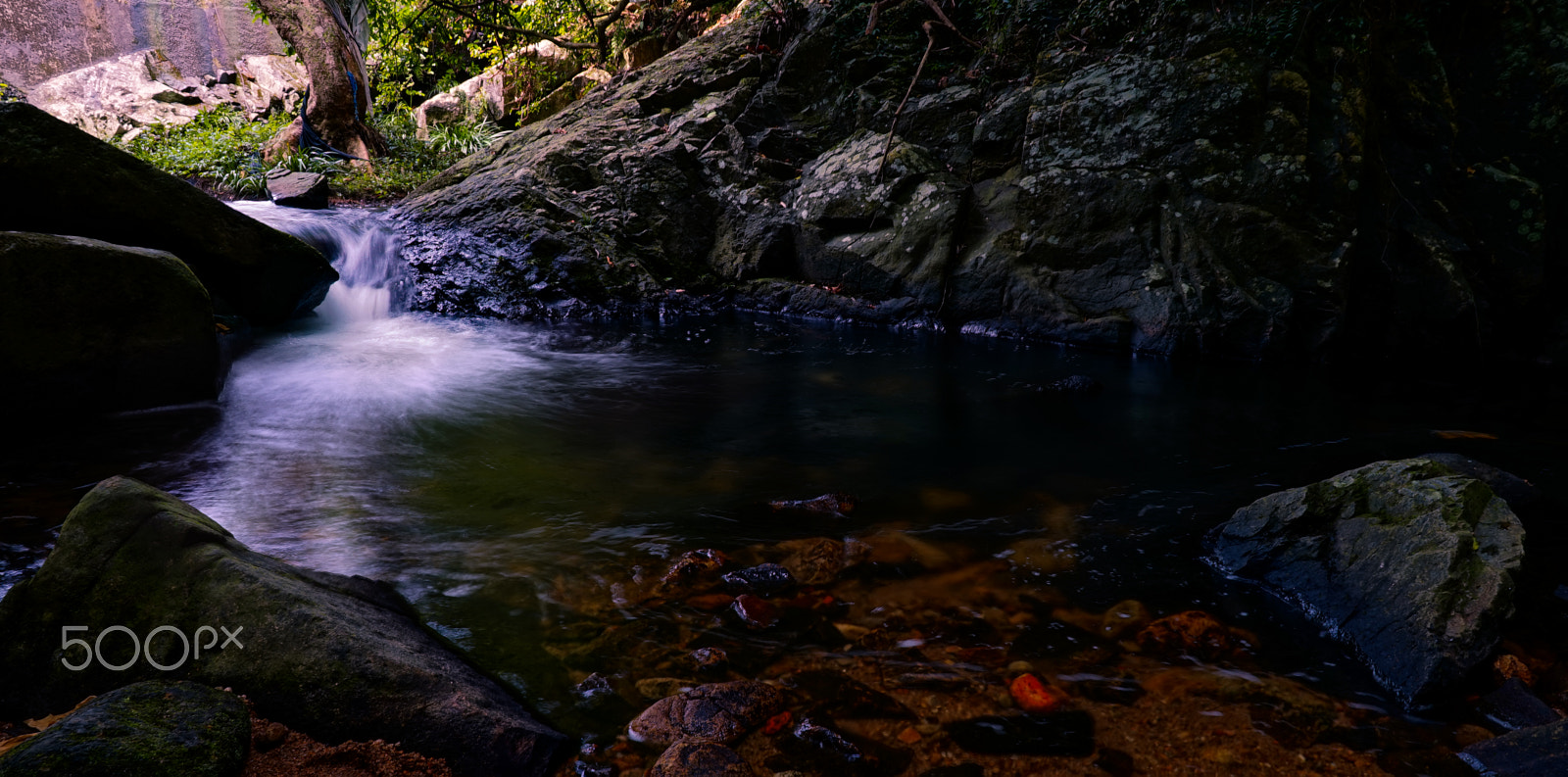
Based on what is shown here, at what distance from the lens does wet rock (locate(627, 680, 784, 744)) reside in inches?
80.2

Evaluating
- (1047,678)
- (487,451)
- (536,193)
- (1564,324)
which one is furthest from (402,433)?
(1564,324)

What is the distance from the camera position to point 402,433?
4887mm

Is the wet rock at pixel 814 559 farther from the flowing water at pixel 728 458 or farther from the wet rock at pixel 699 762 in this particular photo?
the wet rock at pixel 699 762

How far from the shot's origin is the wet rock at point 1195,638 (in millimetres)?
2469

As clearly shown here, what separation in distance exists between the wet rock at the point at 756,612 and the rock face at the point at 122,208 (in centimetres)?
633

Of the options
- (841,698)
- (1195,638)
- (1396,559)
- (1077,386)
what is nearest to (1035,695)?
(841,698)

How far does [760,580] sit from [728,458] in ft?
5.56

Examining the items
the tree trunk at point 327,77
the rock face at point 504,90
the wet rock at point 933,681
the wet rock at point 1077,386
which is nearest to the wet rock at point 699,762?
the wet rock at point 933,681

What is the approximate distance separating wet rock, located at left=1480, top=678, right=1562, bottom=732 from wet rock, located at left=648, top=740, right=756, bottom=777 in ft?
7.14

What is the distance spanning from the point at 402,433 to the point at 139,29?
2373 centimetres

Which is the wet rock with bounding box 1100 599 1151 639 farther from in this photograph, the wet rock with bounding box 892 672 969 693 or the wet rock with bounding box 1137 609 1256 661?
the wet rock with bounding box 892 672 969 693

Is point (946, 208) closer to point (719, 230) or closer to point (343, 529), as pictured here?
point (719, 230)

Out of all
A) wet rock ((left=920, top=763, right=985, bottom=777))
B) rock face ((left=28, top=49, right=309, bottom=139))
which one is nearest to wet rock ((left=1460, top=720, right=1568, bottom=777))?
wet rock ((left=920, top=763, right=985, bottom=777))

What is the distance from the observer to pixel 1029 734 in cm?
207
